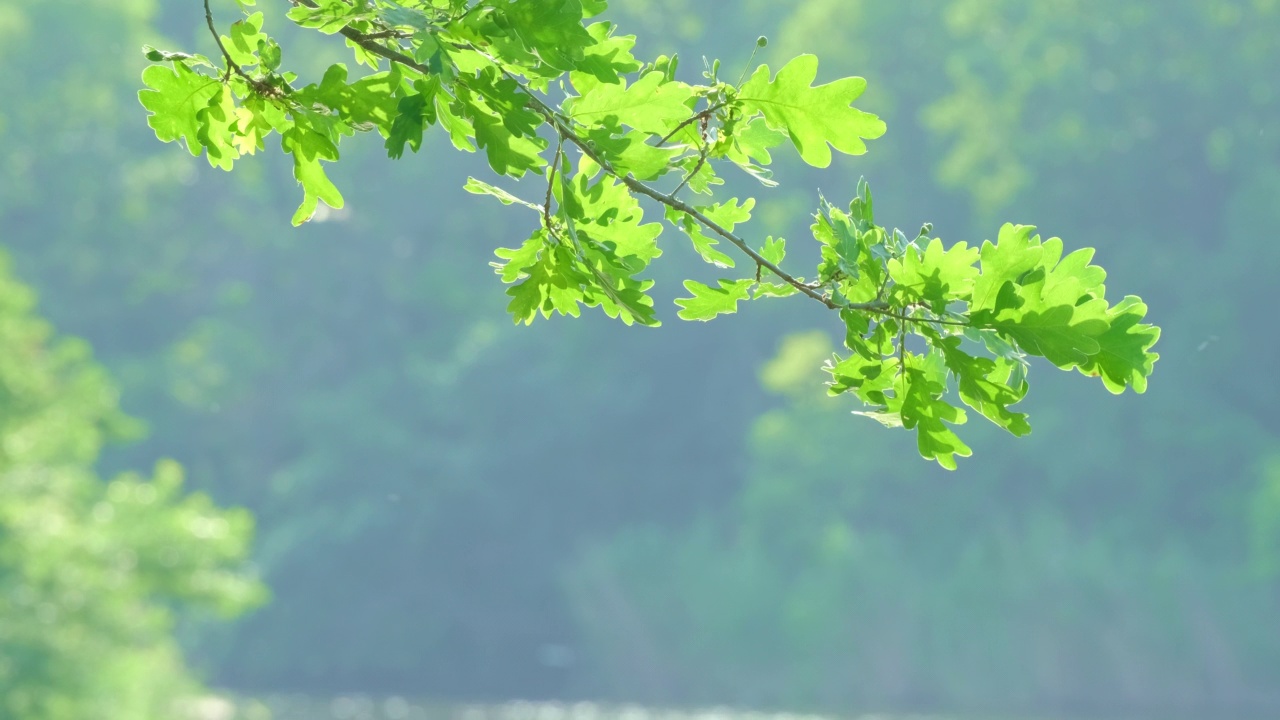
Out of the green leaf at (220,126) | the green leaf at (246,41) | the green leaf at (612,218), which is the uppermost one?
the green leaf at (246,41)

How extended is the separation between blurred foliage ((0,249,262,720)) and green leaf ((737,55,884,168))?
1239cm

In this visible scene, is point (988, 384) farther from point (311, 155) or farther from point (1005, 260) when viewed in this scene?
point (311, 155)

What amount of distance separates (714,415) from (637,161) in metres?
31.4

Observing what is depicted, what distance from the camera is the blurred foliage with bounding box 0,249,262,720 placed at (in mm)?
13703

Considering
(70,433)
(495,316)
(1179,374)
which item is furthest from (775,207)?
(70,433)

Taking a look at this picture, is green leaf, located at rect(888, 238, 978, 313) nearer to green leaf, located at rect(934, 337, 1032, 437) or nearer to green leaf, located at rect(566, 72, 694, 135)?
green leaf, located at rect(934, 337, 1032, 437)

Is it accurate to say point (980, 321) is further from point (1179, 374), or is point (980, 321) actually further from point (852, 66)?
point (852, 66)

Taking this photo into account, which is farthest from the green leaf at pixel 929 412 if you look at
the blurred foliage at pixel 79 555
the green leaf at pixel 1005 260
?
the blurred foliage at pixel 79 555

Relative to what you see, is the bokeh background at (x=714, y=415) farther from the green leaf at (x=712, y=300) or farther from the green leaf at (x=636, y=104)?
the green leaf at (x=636, y=104)

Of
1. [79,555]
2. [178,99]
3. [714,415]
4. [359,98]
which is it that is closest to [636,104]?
[359,98]

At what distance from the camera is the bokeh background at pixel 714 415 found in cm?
2722

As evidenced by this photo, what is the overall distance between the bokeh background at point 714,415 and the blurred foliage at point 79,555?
6.38 m

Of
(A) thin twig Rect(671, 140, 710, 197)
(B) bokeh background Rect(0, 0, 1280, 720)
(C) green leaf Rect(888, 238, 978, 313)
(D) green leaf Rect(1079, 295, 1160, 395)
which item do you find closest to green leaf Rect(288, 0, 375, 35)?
(A) thin twig Rect(671, 140, 710, 197)

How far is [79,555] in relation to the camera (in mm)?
14812
